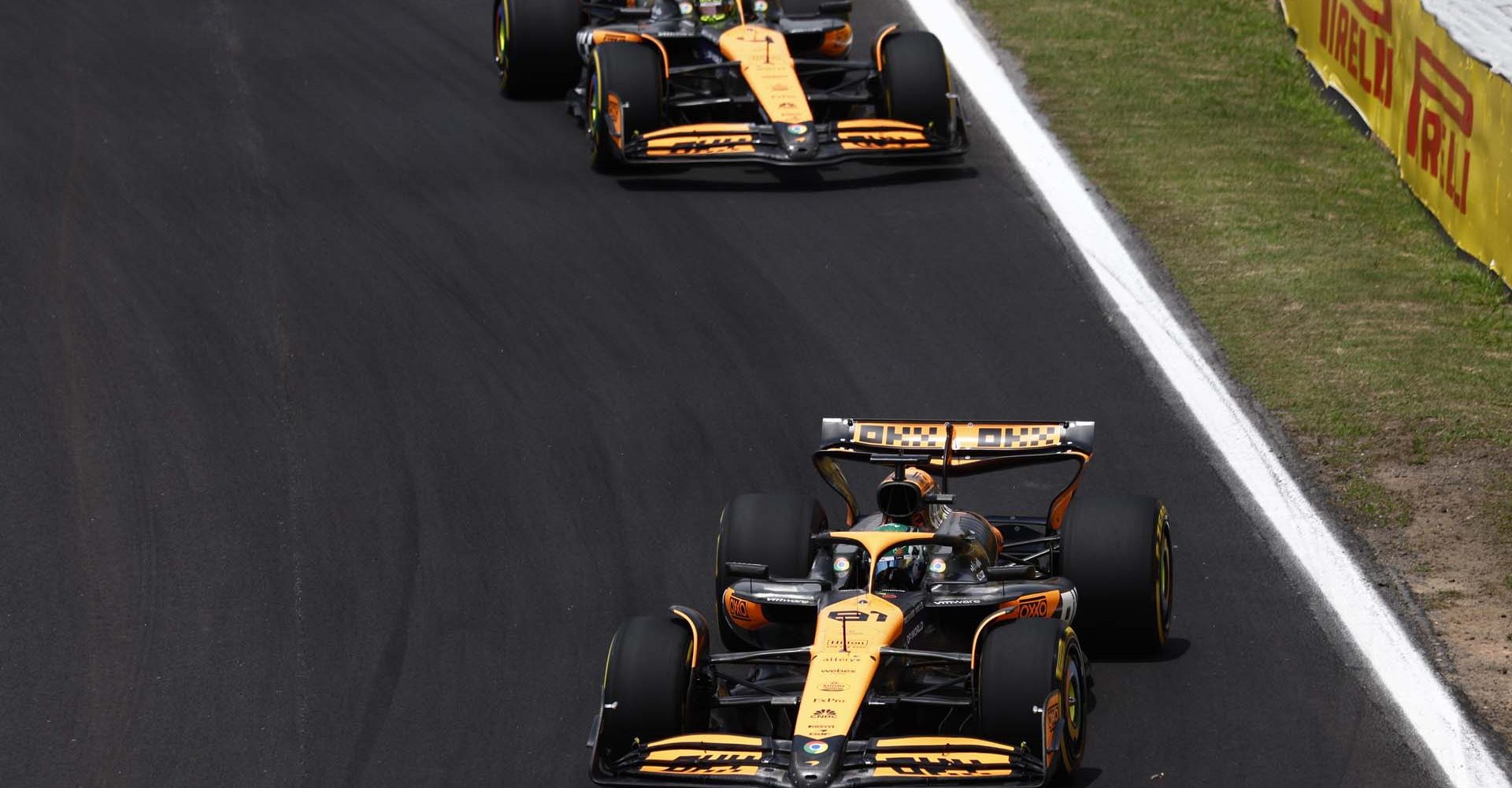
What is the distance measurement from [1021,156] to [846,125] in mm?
1875

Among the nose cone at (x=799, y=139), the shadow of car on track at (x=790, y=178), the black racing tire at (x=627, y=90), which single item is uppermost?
the black racing tire at (x=627, y=90)

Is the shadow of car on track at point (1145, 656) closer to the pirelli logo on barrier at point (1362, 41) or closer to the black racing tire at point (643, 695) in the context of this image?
the black racing tire at point (643, 695)

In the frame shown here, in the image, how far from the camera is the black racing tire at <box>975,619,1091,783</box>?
8.91 metres

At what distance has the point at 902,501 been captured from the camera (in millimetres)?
10289

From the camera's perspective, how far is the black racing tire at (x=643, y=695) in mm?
9195

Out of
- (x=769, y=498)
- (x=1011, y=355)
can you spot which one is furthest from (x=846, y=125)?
(x=769, y=498)

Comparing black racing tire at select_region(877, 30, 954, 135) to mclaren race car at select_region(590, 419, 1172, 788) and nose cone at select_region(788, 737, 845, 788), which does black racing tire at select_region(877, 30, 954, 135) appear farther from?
nose cone at select_region(788, 737, 845, 788)

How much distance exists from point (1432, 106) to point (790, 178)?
499 centimetres

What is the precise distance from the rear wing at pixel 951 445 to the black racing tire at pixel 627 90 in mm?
6533

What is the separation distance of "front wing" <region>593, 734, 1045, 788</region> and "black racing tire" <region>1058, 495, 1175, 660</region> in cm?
158

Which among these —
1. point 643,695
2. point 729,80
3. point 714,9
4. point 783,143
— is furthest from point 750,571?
point 714,9

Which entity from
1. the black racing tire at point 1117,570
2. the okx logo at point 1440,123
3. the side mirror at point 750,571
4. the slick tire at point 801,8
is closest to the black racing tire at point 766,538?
the side mirror at point 750,571

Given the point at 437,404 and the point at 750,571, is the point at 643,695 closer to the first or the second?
the point at 750,571

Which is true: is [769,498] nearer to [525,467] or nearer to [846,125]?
[525,467]
